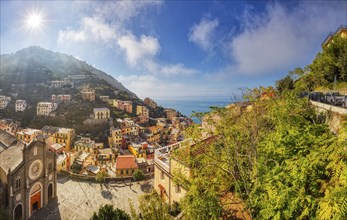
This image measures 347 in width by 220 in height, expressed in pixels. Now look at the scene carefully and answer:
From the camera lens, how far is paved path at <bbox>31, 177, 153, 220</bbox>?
2439 cm

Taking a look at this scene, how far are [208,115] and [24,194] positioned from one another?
26.2 m

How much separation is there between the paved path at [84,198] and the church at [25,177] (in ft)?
5.36

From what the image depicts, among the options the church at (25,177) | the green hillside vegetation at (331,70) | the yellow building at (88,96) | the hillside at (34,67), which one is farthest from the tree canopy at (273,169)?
the hillside at (34,67)

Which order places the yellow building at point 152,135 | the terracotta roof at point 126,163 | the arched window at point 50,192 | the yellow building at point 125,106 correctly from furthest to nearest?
the yellow building at point 125,106
the yellow building at point 152,135
the terracotta roof at point 126,163
the arched window at point 50,192

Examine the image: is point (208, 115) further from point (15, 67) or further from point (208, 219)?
point (15, 67)

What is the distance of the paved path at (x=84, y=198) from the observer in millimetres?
24391

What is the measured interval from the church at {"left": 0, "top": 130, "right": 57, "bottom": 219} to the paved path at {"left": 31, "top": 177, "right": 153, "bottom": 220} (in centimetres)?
163

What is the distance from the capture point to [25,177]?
78.6ft

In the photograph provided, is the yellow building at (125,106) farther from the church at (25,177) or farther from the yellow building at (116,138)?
the church at (25,177)

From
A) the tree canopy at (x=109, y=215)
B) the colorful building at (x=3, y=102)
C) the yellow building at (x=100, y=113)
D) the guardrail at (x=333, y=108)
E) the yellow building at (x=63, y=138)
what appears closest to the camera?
the guardrail at (x=333, y=108)

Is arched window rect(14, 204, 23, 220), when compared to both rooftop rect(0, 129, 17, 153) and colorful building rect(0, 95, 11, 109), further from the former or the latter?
colorful building rect(0, 95, 11, 109)

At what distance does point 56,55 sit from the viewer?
639ft

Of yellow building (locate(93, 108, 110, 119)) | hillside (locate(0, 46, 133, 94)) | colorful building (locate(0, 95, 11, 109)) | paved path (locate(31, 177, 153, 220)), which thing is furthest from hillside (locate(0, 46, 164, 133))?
paved path (locate(31, 177, 153, 220))

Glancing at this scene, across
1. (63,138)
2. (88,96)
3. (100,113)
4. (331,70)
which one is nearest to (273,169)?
(331,70)
